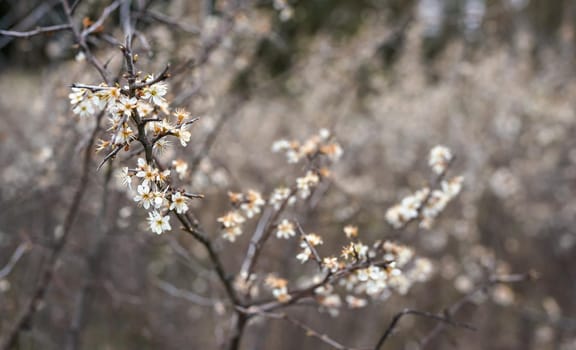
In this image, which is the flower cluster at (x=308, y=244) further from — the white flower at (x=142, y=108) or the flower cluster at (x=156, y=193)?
the white flower at (x=142, y=108)

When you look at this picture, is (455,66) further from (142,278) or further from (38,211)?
(38,211)

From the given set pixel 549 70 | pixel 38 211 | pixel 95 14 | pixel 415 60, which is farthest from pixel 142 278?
pixel 549 70

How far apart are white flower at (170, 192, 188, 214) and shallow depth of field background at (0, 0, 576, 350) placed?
8.48 feet

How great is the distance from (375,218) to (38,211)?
11.5 ft

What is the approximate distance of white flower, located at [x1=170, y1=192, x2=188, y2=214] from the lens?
142 centimetres

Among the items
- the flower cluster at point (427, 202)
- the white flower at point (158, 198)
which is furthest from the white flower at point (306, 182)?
the white flower at point (158, 198)

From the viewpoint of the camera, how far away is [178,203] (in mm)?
1434

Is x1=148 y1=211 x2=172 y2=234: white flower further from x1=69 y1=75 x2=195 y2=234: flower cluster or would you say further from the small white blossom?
the small white blossom

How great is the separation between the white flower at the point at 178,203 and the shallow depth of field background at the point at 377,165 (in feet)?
8.48

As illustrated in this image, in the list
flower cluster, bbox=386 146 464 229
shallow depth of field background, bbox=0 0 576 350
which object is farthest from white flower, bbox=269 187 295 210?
shallow depth of field background, bbox=0 0 576 350

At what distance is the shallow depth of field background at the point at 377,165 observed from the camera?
15.5ft

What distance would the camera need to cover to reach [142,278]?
16.0ft

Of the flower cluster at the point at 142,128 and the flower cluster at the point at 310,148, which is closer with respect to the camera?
the flower cluster at the point at 142,128

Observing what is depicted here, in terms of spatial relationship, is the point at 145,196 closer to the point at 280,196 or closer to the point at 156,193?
the point at 156,193
